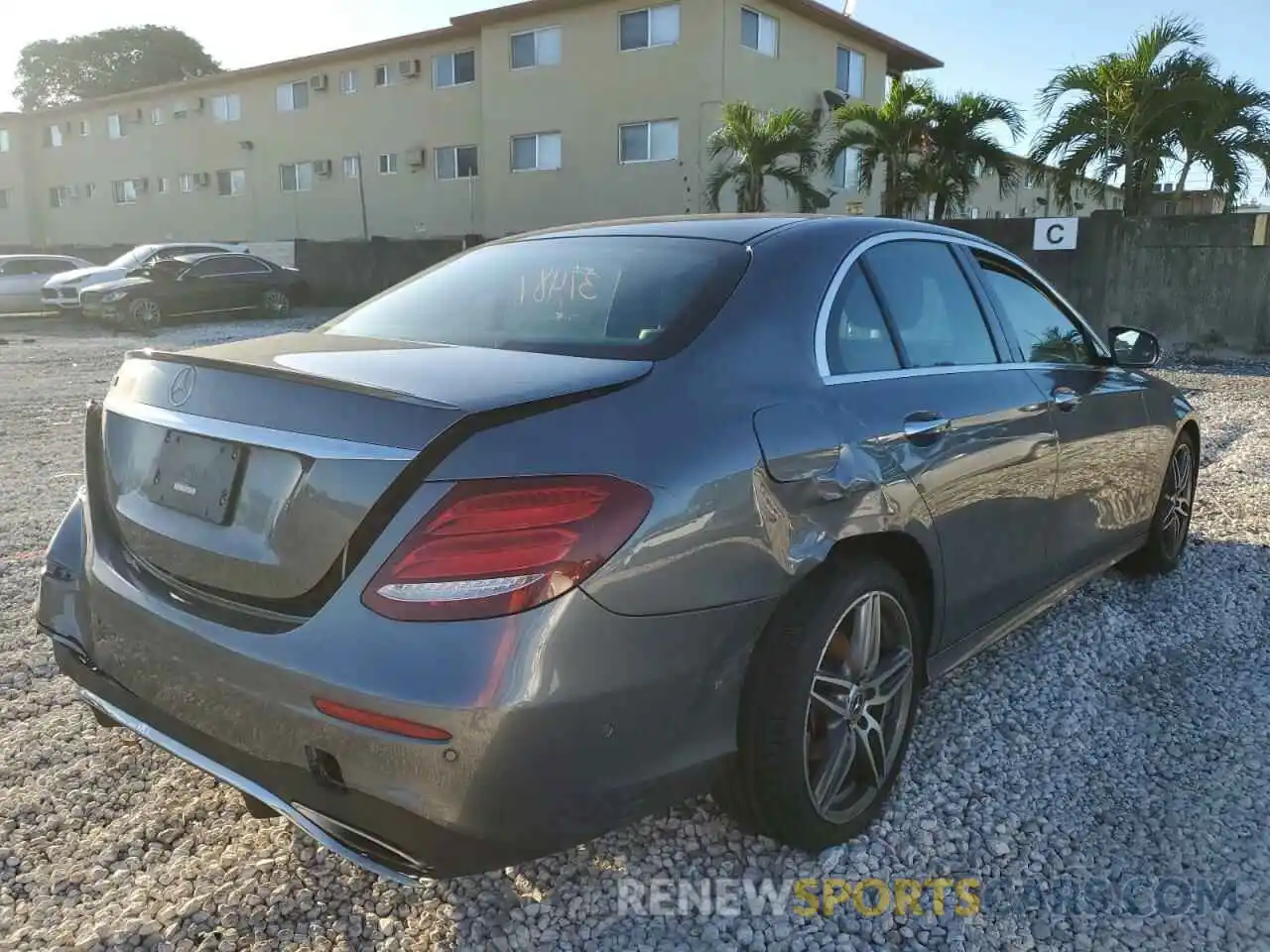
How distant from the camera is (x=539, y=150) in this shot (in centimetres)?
2453

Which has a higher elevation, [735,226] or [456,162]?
[456,162]

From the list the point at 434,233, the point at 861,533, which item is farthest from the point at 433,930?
the point at 434,233

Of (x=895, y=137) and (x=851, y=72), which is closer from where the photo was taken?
(x=895, y=137)

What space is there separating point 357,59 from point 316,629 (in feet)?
97.6

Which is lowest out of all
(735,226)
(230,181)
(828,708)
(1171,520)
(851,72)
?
(1171,520)

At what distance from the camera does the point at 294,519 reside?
193 cm

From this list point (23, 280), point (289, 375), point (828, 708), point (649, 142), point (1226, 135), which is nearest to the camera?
point (289, 375)

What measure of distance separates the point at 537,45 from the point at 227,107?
13802mm

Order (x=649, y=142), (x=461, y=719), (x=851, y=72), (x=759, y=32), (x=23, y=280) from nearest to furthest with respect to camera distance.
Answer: (x=461, y=719)
(x=23, y=280)
(x=759, y=32)
(x=649, y=142)
(x=851, y=72)

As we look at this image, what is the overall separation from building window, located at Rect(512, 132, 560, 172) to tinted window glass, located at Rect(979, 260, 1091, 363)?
2169 centimetres

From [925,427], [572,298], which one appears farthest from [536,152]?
[925,427]

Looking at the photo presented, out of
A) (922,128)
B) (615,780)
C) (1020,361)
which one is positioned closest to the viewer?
(615,780)

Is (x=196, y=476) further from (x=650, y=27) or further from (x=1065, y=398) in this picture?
(x=650, y=27)

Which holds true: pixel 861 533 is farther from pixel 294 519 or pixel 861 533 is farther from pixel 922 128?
pixel 922 128
